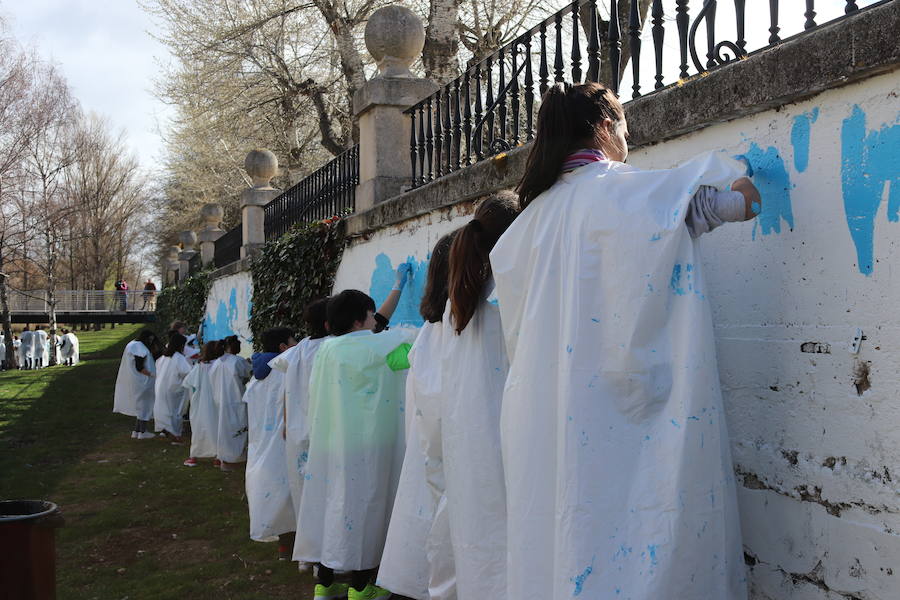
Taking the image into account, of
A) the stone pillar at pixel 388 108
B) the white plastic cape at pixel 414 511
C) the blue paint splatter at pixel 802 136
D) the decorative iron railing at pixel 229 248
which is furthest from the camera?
the decorative iron railing at pixel 229 248

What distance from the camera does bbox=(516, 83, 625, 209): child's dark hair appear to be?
114 inches

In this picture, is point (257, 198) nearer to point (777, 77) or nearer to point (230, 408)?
point (230, 408)

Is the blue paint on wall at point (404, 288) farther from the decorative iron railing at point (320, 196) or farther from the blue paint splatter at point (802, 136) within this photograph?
the blue paint splatter at point (802, 136)

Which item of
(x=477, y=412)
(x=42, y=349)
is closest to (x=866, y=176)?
(x=477, y=412)

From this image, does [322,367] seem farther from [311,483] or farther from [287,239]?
[287,239]

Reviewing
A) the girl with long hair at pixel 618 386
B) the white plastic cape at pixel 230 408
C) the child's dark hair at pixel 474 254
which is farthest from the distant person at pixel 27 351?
the girl with long hair at pixel 618 386

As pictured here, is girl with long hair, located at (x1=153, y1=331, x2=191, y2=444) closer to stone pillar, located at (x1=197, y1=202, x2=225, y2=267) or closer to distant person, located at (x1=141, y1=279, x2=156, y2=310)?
stone pillar, located at (x1=197, y1=202, x2=225, y2=267)

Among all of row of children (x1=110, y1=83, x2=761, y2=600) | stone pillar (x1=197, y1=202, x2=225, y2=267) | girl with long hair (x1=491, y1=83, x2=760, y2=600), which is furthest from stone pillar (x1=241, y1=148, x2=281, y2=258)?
girl with long hair (x1=491, y1=83, x2=760, y2=600)

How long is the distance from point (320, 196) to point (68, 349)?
24.2m

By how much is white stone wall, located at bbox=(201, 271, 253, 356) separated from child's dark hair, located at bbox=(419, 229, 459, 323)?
25.0 feet

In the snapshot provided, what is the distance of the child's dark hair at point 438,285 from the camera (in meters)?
3.95

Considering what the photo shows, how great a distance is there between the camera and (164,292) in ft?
85.8

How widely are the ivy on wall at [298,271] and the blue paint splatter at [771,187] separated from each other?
18.5 feet

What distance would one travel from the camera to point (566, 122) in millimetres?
2895
